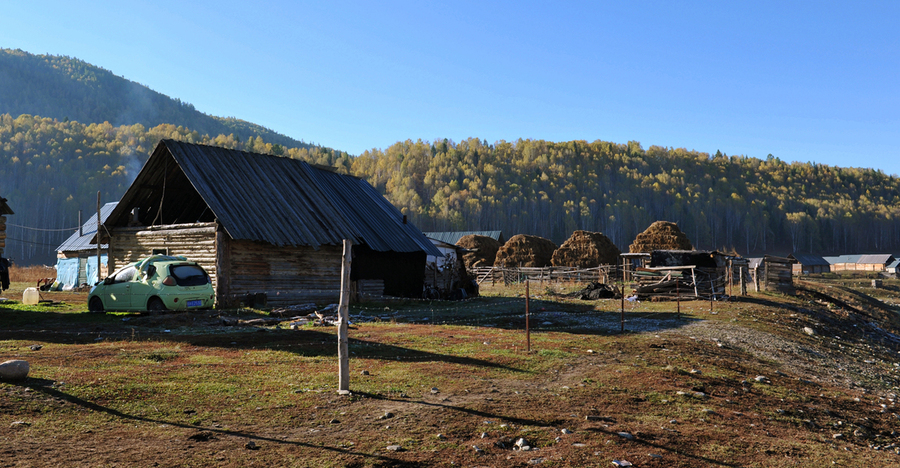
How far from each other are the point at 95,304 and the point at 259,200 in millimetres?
6732

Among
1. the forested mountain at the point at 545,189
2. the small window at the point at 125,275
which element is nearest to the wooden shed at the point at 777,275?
the small window at the point at 125,275

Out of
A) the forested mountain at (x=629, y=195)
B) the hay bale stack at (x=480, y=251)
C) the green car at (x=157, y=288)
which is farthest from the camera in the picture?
the forested mountain at (x=629, y=195)

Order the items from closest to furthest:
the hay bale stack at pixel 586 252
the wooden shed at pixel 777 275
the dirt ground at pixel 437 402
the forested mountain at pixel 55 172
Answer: the dirt ground at pixel 437 402 < the wooden shed at pixel 777 275 < the hay bale stack at pixel 586 252 < the forested mountain at pixel 55 172

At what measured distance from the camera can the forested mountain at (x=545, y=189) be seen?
136m

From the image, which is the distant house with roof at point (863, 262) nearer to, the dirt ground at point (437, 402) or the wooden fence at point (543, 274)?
the wooden fence at point (543, 274)

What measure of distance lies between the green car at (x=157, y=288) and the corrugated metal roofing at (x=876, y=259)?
107 meters

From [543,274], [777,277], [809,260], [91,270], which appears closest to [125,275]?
[91,270]

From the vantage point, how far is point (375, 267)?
2478 cm

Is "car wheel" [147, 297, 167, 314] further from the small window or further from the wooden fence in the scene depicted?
the wooden fence

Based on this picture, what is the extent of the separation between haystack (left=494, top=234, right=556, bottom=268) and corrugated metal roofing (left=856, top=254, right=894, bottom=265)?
232ft

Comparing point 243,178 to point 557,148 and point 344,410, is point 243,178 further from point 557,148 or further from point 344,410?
point 557,148

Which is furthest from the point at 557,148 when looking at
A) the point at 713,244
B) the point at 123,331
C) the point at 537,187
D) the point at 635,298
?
the point at 123,331

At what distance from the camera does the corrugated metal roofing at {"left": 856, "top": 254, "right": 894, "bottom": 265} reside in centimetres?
9269

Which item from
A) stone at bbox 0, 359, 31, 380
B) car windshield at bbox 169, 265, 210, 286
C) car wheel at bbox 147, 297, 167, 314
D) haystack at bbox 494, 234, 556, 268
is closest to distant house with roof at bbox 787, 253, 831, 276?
haystack at bbox 494, 234, 556, 268
